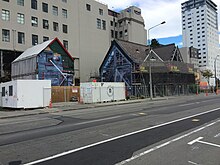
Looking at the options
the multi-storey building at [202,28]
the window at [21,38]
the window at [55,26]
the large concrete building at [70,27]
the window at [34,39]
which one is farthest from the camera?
the multi-storey building at [202,28]

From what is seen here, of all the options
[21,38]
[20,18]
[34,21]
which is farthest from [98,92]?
[34,21]

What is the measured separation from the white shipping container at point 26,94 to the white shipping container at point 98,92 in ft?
18.8

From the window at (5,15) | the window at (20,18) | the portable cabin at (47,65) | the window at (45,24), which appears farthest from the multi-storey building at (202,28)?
the window at (5,15)

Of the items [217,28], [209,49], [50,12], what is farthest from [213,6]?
[50,12]

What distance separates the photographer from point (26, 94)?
815 inches

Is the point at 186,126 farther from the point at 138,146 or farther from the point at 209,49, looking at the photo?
the point at 209,49

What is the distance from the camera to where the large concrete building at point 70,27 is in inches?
1636

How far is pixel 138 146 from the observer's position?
6.41m

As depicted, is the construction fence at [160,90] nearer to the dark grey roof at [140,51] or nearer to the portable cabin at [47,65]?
the dark grey roof at [140,51]

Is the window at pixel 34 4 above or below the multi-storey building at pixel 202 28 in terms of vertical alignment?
below

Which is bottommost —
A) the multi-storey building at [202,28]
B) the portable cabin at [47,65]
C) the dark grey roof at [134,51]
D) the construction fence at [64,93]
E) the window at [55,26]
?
the construction fence at [64,93]

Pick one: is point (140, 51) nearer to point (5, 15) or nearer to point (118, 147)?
point (5, 15)

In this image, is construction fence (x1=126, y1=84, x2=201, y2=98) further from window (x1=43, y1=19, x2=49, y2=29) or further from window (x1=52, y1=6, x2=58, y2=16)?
window (x1=52, y1=6, x2=58, y2=16)

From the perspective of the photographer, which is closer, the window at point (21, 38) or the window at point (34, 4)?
the window at point (21, 38)
